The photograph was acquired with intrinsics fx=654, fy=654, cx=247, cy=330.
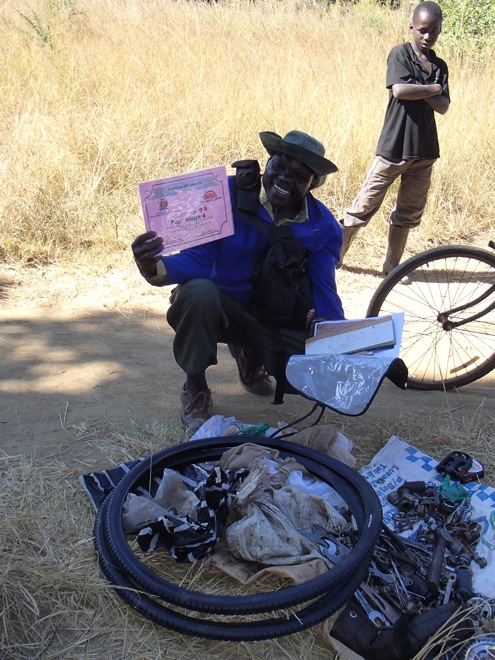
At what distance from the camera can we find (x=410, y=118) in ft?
16.4

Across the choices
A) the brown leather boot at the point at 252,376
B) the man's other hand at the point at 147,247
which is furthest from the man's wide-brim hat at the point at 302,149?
the brown leather boot at the point at 252,376

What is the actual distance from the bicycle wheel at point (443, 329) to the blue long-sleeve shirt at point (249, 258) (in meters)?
0.57

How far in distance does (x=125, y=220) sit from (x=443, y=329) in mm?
2895

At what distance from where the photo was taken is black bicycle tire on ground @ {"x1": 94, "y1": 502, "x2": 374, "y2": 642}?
6.42 feet

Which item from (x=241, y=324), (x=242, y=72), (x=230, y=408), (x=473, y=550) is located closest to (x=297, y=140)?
(x=241, y=324)

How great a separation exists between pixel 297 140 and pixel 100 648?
6.93 feet

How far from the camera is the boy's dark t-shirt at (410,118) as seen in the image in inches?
193

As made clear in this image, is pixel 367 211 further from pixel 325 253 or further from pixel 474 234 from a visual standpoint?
pixel 325 253

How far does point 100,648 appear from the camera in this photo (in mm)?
2004

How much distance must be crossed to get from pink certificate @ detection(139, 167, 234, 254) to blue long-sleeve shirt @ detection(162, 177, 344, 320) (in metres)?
0.21

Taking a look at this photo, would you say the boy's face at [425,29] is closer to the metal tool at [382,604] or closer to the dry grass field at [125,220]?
Answer: the dry grass field at [125,220]

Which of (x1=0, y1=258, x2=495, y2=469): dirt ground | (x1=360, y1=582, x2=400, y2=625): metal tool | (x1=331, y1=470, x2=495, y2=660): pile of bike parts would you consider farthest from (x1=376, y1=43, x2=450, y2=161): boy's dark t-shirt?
(x1=360, y1=582, x2=400, y2=625): metal tool

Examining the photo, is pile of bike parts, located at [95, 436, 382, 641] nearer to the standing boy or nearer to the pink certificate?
the pink certificate

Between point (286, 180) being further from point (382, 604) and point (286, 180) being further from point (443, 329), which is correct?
point (382, 604)
